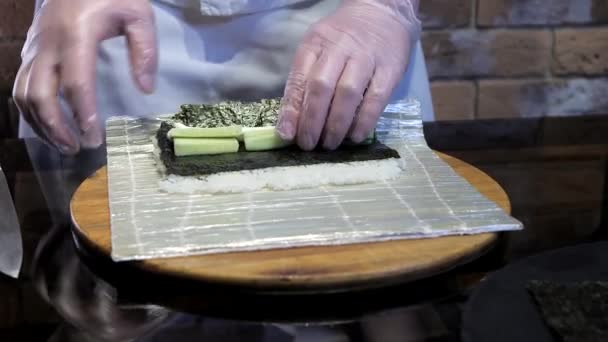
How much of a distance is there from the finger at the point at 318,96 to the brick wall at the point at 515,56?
70 centimetres

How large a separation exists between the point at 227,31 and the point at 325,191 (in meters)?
0.44

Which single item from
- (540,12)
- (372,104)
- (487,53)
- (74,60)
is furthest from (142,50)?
(540,12)

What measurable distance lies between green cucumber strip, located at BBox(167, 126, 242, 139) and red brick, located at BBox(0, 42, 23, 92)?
713 mm

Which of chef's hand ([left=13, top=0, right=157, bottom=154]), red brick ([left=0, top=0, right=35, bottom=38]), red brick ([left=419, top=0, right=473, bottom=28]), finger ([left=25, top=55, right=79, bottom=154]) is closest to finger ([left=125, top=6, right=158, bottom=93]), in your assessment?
chef's hand ([left=13, top=0, right=157, bottom=154])

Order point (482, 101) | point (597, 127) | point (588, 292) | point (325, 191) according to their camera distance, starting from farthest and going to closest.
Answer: point (482, 101), point (597, 127), point (325, 191), point (588, 292)

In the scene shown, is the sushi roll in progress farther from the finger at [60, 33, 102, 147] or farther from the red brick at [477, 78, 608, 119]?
the red brick at [477, 78, 608, 119]

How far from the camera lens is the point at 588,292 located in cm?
58

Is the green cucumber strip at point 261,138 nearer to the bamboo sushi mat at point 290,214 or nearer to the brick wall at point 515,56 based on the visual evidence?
the bamboo sushi mat at point 290,214

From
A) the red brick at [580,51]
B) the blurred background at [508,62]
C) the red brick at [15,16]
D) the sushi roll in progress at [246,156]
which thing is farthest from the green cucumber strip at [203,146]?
the red brick at [580,51]

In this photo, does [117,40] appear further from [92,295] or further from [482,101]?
[482,101]

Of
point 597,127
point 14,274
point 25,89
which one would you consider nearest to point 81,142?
point 25,89

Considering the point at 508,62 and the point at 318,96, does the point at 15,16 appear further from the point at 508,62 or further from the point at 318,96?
the point at 508,62

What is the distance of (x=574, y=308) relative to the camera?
1.83 feet

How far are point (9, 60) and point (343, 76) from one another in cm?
90
